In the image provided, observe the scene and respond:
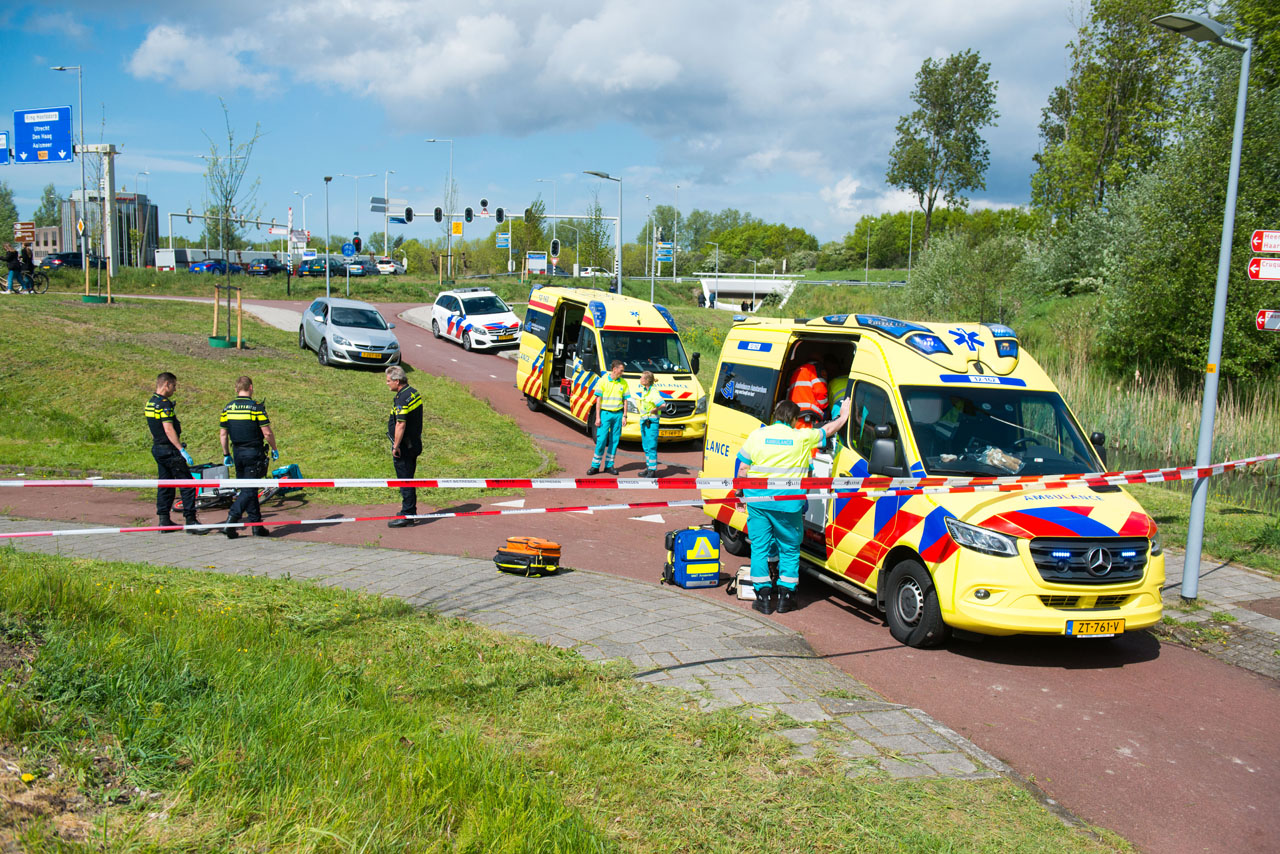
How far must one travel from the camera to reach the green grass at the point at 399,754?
132 inches

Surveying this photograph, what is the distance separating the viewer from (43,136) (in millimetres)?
32688

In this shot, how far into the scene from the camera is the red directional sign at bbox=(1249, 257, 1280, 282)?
8.38 metres

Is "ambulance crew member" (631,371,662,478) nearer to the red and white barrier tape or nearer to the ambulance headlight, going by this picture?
→ the red and white barrier tape

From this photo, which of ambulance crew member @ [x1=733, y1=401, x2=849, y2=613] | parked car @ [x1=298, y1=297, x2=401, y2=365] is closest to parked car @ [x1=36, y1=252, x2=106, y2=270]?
parked car @ [x1=298, y1=297, x2=401, y2=365]

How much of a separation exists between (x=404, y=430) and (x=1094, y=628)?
290 inches

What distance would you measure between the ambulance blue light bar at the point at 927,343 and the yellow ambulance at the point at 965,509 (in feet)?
0.04

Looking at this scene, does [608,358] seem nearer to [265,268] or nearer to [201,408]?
[201,408]

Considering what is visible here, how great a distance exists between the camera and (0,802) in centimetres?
302

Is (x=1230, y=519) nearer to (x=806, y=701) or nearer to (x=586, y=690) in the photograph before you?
(x=806, y=701)

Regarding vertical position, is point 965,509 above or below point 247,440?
above

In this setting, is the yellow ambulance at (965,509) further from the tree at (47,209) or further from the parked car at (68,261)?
the tree at (47,209)

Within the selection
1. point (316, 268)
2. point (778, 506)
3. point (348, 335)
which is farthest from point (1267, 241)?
point (316, 268)

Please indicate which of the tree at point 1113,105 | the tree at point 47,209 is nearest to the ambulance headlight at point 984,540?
the tree at point 1113,105

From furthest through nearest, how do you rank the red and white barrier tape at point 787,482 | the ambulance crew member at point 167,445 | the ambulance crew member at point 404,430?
the ambulance crew member at point 404,430 → the ambulance crew member at point 167,445 → the red and white barrier tape at point 787,482
